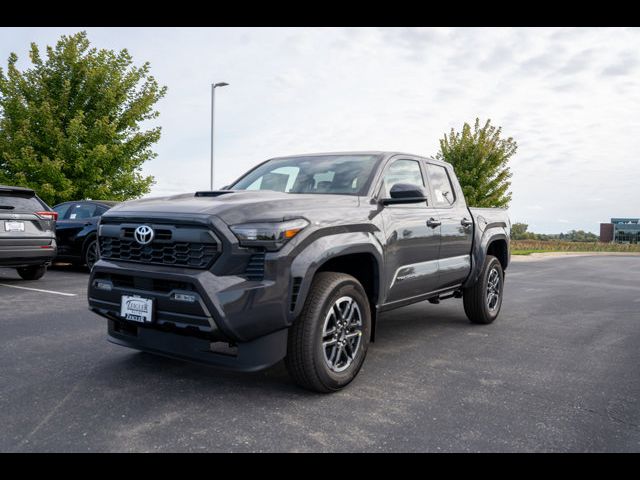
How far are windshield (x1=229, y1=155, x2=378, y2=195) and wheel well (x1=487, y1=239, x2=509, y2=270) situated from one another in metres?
2.78

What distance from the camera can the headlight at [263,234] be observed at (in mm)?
3275

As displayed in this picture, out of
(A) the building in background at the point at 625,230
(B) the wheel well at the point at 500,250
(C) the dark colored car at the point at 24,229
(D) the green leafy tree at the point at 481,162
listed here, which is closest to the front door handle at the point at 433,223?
(B) the wheel well at the point at 500,250

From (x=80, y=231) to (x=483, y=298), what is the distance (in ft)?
27.1

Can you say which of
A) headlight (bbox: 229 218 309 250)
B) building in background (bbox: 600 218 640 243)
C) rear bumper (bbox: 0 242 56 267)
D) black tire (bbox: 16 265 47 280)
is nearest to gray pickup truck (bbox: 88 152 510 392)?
headlight (bbox: 229 218 309 250)

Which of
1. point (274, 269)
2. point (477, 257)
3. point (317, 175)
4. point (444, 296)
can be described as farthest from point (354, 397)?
point (477, 257)

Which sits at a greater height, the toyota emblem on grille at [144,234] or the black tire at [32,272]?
the toyota emblem on grille at [144,234]

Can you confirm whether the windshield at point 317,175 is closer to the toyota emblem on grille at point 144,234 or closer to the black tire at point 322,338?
the black tire at point 322,338

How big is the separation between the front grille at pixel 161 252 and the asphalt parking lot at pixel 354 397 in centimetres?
94

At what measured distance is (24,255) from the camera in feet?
28.2

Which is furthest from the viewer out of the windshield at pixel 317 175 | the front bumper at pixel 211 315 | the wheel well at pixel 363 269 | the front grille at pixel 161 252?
the windshield at pixel 317 175

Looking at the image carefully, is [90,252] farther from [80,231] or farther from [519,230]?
[519,230]

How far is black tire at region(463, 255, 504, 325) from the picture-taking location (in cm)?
610
